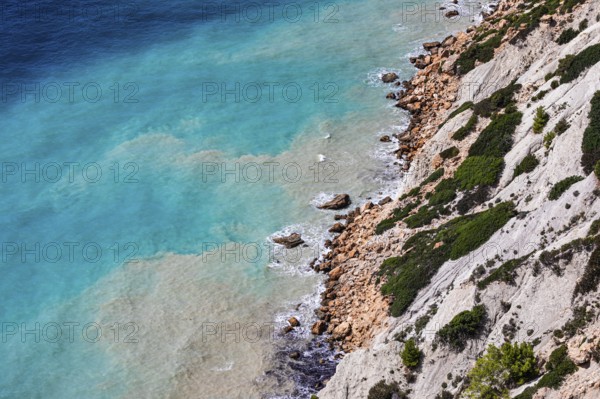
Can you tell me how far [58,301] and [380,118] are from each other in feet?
121

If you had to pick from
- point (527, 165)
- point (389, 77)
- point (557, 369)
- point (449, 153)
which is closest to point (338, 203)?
point (449, 153)

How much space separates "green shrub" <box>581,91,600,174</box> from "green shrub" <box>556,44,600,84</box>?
8.01 metres

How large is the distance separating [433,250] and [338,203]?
1702 centimetres

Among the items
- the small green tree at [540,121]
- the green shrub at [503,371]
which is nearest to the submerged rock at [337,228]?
the small green tree at [540,121]

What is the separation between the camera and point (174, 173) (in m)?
76.0

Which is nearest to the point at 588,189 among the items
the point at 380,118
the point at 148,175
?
the point at 380,118

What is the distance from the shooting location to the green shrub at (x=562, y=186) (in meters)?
46.2

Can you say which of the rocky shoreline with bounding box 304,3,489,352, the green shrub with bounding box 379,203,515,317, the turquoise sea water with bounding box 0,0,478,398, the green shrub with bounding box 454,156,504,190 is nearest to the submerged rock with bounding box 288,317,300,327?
the turquoise sea water with bounding box 0,0,478,398

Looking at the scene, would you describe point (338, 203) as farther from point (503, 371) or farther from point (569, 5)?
point (503, 371)

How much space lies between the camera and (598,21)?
63.7 metres

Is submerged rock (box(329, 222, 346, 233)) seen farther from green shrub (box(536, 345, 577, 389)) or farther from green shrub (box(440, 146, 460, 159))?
green shrub (box(536, 345, 577, 389))

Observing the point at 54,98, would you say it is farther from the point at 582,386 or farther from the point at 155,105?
the point at 582,386

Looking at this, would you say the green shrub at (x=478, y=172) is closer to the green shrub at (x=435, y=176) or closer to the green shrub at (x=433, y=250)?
the green shrub at (x=435, y=176)

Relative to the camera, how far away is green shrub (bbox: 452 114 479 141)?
6397 cm
